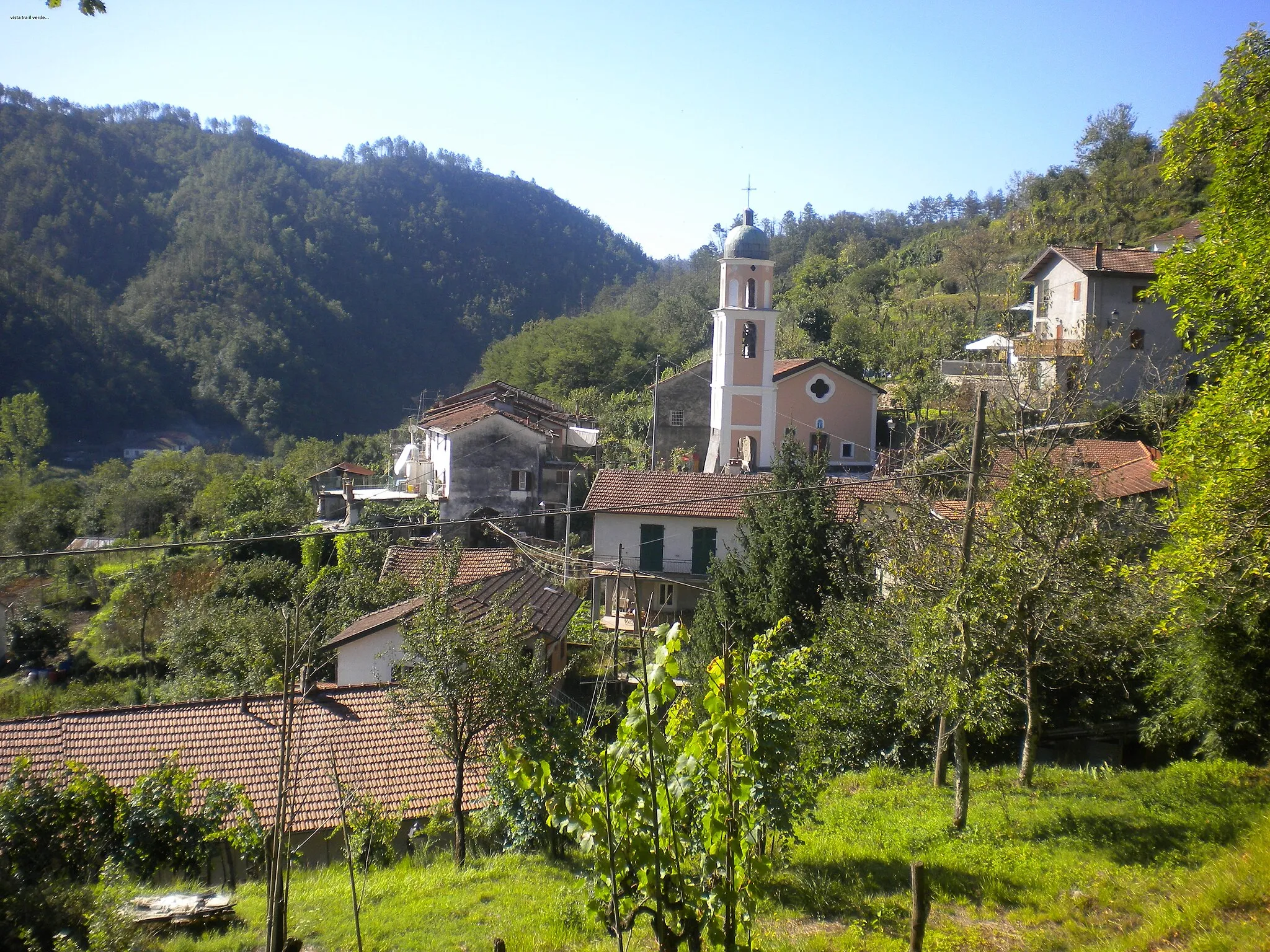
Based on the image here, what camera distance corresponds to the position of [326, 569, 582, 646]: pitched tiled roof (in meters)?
15.3

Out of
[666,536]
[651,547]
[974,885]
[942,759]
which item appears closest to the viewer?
[974,885]

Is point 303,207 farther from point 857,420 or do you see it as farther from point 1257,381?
point 1257,381

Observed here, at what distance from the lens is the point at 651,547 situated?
80.3ft

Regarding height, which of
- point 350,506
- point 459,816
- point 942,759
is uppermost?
point 350,506

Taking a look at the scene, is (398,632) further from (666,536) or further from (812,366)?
(812,366)

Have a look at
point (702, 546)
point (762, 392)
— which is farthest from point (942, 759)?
point (762, 392)

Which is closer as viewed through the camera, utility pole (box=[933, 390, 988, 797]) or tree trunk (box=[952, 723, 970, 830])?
utility pole (box=[933, 390, 988, 797])

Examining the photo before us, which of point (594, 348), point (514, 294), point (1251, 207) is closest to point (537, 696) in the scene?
point (1251, 207)

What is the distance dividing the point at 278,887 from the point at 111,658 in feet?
81.7

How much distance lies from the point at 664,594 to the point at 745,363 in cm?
1124

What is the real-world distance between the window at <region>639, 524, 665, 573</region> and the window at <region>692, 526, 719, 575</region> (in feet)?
3.09

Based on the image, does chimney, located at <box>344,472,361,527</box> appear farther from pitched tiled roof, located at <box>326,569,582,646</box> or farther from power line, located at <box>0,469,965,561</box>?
power line, located at <box>0,469,965,561</box>

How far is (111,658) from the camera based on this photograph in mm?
25141

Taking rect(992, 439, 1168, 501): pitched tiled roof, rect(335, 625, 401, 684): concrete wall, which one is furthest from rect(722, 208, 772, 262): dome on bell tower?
rect(335, 625, 401, 684): concrete wall
